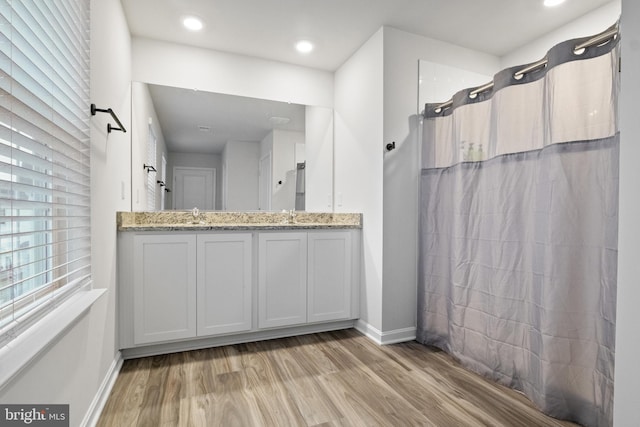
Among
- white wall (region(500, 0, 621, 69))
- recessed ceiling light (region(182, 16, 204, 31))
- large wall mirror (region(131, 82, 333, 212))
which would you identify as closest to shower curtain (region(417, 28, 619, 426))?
white wall (region(500, 0, 621, 69))

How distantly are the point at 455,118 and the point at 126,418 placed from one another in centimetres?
263

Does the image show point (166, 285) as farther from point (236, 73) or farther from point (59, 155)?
point (236, 73)

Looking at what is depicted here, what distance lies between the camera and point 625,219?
0.96 meters

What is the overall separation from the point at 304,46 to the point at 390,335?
2459mm

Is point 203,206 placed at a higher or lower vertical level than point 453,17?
lower

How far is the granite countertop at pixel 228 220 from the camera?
2.25 m

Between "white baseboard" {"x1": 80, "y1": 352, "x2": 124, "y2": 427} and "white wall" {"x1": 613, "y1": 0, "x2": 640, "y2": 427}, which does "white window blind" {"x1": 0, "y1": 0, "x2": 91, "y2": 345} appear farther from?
"white wall" {"x1": 613, "y1": 0, "x2": 640, "y2": 427}

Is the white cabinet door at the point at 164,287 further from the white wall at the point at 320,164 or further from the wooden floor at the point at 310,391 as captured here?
the white wall at the point at 320,164

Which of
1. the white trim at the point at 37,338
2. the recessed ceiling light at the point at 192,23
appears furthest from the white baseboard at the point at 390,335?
the recessed ceiling light at the point at 192,23

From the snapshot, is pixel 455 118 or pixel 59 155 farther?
pixel 455 118

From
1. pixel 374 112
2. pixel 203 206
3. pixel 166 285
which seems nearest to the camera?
pixel 166 285

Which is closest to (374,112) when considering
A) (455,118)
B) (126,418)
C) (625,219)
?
(455,118)

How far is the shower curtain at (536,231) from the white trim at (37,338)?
6.84 feet

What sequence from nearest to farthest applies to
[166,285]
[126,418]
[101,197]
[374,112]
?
[126,418], [101,197], [166,285], [374,112]
